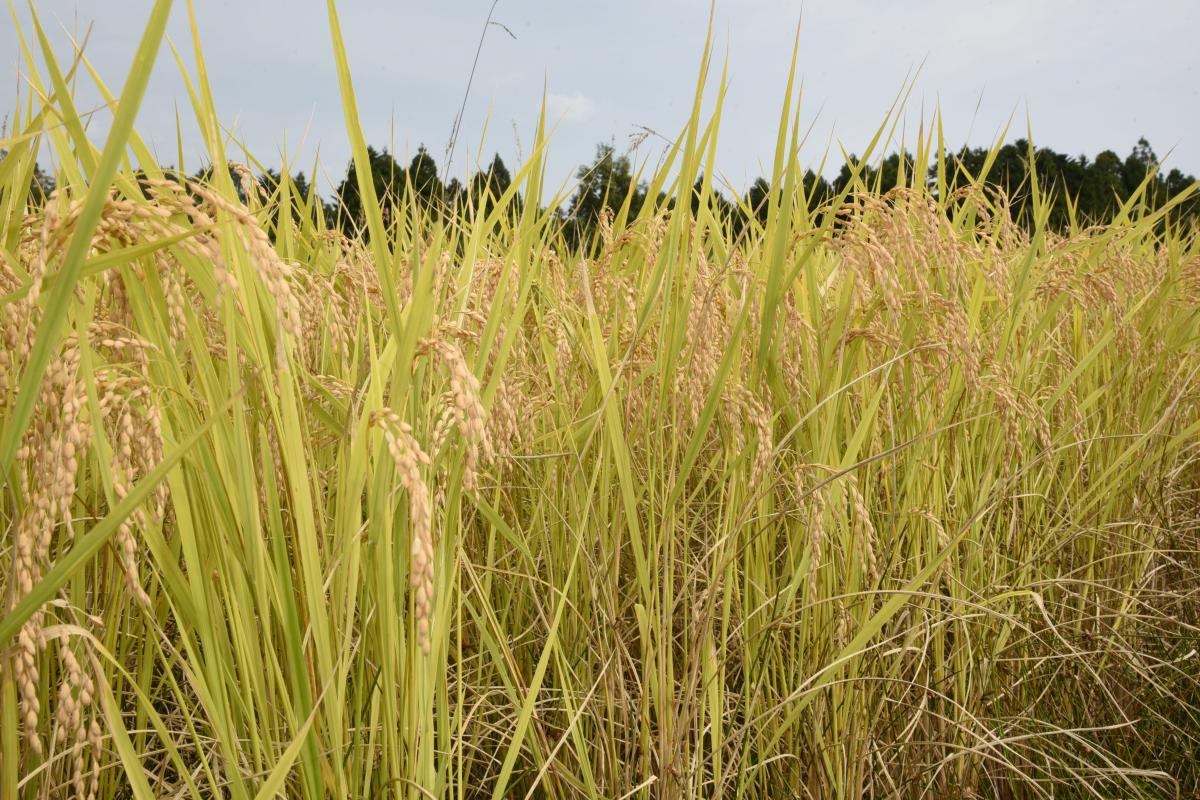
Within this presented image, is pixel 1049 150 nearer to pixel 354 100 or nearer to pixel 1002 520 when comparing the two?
pixel 1002 520

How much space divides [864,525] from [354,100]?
108 cm

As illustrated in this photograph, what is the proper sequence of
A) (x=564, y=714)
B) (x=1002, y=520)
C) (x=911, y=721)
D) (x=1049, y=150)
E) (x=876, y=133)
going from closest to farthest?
(x=564, y=714), (x=911, y=721), (x=876, y=133), (x=1002, y=520), (x=1049, y=150)

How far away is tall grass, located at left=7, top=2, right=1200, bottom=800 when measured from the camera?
94 centimetres

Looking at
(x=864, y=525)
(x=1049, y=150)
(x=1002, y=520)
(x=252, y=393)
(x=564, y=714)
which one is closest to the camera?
A: (x=252, y=393)

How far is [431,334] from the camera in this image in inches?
49.6

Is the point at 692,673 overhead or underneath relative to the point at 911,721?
overhead

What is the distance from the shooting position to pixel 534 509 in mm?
1791

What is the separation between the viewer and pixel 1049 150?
52.1 feet

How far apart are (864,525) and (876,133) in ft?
3.28

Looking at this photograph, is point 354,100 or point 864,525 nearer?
point 354,100

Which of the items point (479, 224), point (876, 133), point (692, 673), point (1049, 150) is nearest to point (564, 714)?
point (692, 673)

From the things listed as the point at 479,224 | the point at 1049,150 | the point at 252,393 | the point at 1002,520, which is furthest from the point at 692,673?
the point at 1049,150

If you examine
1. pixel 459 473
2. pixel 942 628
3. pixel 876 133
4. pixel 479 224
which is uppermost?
pixel 876 133

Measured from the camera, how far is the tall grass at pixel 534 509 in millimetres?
938
